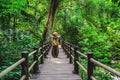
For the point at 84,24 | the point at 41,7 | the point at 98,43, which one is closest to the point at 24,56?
the point at 98,43

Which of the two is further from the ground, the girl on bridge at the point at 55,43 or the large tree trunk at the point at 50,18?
the large tree trunk at the point at 50,18

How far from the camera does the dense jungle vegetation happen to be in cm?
1493

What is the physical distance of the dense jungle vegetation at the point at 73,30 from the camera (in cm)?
1493

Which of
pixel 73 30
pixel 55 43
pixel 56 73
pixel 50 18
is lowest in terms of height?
pixel 56 73

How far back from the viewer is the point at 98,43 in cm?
2530

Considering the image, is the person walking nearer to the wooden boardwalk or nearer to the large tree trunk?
the wooden boardwalk

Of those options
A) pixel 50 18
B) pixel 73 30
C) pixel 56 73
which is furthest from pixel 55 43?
pixel 73 30

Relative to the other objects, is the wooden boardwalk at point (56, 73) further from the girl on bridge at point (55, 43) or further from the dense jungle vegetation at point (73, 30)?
the girl on bridge at point (55, 43)

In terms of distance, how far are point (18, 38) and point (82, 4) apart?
18293 millimetres

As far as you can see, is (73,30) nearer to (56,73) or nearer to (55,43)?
(55,43)

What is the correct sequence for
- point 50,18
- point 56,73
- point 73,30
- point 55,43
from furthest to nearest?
point 73,30
point 50,18
point 55,43
point 56,73

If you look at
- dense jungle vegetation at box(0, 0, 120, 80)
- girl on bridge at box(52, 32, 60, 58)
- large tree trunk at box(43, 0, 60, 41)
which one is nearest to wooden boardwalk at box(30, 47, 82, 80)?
dense jungle vegetation at box(0, 0, 120, 80)

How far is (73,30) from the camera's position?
113ft

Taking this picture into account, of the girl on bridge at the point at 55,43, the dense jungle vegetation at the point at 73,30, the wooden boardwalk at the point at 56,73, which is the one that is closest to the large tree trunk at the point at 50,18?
the dense jungle vegetation at the point at 73,30
